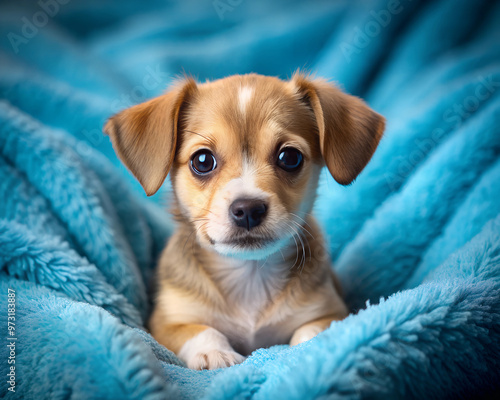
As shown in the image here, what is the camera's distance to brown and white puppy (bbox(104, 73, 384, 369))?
2053mm

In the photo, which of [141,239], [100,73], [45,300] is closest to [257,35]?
[100,73]

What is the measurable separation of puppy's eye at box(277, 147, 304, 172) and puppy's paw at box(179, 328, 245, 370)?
0.93m

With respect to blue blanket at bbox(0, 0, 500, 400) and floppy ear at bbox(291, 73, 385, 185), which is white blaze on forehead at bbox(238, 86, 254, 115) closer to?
floppy ear at bbox(291, 73, 385, 185)

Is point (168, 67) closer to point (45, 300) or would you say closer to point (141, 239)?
point (141, 239)

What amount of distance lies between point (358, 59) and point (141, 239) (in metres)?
3.05

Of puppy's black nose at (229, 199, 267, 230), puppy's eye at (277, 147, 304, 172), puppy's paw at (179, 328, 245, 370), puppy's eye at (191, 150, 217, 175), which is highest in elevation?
puppy's eye at (277, 147, 304, 172)

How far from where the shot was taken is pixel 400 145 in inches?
130

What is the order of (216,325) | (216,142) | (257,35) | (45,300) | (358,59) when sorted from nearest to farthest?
(45,300)
(216,142)
(216,325)
(358,59)
(257,35)

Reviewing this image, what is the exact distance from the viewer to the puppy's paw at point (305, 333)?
216cm

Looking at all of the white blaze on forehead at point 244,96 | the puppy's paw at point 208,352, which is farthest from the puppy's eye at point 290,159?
the puppy's paw at point 208,352
